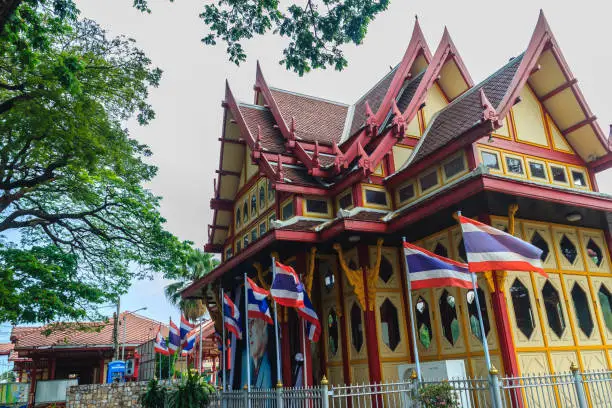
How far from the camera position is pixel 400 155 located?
15.6 m

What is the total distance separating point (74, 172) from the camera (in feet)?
51.9

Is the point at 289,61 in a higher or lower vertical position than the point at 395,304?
higher

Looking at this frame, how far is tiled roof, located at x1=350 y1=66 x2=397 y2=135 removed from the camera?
60.9 ft

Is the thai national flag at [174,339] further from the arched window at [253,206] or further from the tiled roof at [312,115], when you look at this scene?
the tiled roof at [312,115]

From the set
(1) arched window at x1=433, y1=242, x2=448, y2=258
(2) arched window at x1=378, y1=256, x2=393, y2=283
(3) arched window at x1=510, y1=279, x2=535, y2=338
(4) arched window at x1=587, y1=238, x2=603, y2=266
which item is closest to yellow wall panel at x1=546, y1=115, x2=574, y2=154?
(4) arched window at x1=587, y1=238, x2=603, y2=266

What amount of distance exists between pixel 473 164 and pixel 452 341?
4.48 metres

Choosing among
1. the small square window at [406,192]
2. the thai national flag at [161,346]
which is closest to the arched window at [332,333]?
the small square window at [406,192]

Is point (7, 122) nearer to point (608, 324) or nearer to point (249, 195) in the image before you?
point (249, 195)

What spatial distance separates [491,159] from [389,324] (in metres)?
5.29

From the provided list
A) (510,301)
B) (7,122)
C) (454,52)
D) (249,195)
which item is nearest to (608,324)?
(510,301)

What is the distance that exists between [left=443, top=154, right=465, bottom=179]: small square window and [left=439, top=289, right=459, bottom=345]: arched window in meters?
3.08

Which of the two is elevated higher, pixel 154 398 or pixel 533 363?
pixel 533 363

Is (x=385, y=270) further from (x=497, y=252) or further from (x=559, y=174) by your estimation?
(x=559, y=174)

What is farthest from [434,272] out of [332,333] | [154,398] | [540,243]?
[154,398]
